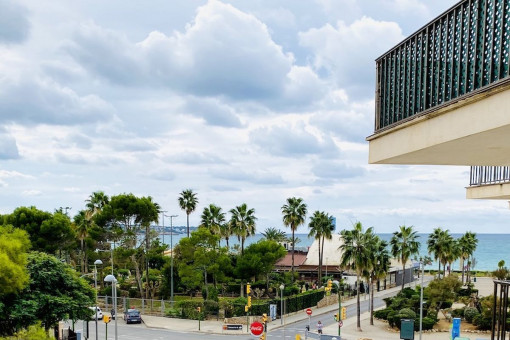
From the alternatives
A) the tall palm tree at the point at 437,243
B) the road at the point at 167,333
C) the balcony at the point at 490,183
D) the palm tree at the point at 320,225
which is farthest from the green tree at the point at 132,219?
the balcony at the point at 490,183

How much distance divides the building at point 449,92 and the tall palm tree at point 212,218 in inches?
1996

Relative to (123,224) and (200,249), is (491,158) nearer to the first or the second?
(200,249)

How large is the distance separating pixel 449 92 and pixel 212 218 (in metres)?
53.8

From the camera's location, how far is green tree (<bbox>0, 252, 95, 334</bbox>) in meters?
26.1

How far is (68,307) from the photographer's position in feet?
92.8

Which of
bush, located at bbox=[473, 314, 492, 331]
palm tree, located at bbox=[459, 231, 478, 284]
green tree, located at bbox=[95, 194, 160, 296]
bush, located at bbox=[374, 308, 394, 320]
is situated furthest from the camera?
palm tree, located at bbox=[459, 231, 478, 284]

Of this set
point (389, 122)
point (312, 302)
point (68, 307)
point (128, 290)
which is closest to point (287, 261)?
point (312, 302)

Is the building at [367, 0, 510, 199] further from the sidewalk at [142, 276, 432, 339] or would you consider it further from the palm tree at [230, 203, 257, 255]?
the palm tree at [230, 203, 257, 255]

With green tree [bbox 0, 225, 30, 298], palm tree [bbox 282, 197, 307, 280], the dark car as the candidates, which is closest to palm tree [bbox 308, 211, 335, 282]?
palm tree [bbox 282, 197, 307, 280]

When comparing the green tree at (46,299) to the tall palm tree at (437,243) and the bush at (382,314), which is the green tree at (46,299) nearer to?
the bush at (382,314)

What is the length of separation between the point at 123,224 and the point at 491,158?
48.9 metres

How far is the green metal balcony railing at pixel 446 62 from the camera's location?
25.8 ft

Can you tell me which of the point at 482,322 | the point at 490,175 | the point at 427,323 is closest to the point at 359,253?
the point at 427,323

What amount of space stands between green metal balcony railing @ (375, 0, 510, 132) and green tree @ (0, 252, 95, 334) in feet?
73.8
